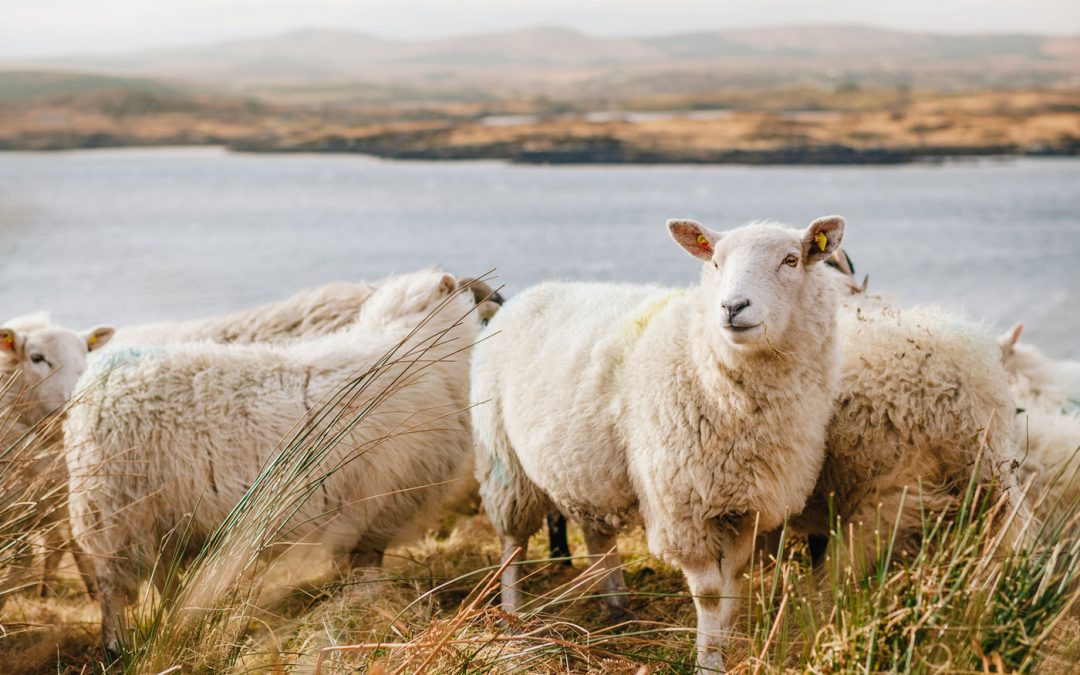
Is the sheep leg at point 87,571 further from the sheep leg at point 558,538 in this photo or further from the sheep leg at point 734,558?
the sheep leg at point 734,558

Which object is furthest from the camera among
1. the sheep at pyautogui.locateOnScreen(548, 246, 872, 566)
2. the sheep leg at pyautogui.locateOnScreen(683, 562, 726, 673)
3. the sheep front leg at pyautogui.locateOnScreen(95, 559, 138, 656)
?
the sheep at pyautogui.locateOnScreen(548, 246, 872, 566)

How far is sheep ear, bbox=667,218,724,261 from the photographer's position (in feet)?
12.7

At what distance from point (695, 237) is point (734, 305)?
64 cm

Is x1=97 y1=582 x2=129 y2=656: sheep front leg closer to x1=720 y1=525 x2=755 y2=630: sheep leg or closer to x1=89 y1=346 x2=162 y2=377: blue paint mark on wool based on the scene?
x1=89 y1=346 x2=162 y2=377: blue paint mark on wool

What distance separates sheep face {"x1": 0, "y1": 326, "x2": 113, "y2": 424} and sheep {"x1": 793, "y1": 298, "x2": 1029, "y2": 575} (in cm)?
384

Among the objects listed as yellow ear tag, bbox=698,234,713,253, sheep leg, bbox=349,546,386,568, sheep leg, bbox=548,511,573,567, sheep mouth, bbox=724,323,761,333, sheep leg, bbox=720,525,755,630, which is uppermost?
yellow ear tag, bbox=698,234,713,253

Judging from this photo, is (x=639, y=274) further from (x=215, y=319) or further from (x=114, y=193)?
(x=114, y=193)

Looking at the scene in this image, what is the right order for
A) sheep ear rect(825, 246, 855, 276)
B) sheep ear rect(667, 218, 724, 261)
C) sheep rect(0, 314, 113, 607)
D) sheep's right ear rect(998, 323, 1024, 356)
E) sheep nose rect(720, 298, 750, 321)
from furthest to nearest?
sheep's right ear rect(998, 323, 1024, 356) → sheep ear rect(825, 246, 855, 276) → sheep rect(0, 314, 113, 607) → sheep ear rect(667, 218, 724, 261) → sheep nose rect(720, 298, 750, 321)

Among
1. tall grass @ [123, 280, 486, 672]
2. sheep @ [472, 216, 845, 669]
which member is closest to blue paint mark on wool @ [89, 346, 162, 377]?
tall grass @ [123, 280, 486, 672]

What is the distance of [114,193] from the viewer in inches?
1941

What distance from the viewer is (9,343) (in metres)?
5.20

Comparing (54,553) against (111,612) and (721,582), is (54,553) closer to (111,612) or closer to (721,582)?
(111,612)

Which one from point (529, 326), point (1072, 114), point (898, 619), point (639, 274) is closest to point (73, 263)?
point (639, 274)

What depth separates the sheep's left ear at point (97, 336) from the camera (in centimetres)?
587
